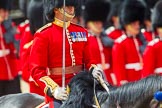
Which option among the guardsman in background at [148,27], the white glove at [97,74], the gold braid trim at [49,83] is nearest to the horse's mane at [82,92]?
the white glove at [97,74]

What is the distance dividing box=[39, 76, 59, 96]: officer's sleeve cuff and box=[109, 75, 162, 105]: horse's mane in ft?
1.38

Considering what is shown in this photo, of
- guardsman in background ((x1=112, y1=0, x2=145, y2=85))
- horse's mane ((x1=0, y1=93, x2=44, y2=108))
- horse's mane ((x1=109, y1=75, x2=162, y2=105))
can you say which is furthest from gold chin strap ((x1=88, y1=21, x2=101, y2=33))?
horse's mane ((x1=109, y1=75, x2=162, y2=105))

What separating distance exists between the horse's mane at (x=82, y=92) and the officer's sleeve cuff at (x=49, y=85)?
0.14 metres

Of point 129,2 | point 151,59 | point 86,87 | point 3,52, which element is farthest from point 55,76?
point 129,2

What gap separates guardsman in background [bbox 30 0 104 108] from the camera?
14.0 ft

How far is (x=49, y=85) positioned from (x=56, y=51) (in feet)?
0.90

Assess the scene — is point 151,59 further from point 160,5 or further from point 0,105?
point 0,105

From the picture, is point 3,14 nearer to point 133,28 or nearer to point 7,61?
point 7,61

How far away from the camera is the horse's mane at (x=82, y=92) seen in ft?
12.9

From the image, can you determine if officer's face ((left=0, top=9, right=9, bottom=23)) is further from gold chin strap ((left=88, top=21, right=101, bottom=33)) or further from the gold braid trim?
the gold braid trim

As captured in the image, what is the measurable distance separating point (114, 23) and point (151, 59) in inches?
125

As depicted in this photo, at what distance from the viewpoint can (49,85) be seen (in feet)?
13.7

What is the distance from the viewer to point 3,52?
749cm

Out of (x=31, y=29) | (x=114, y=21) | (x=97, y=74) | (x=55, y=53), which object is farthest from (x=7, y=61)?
(x=97, y=74)
